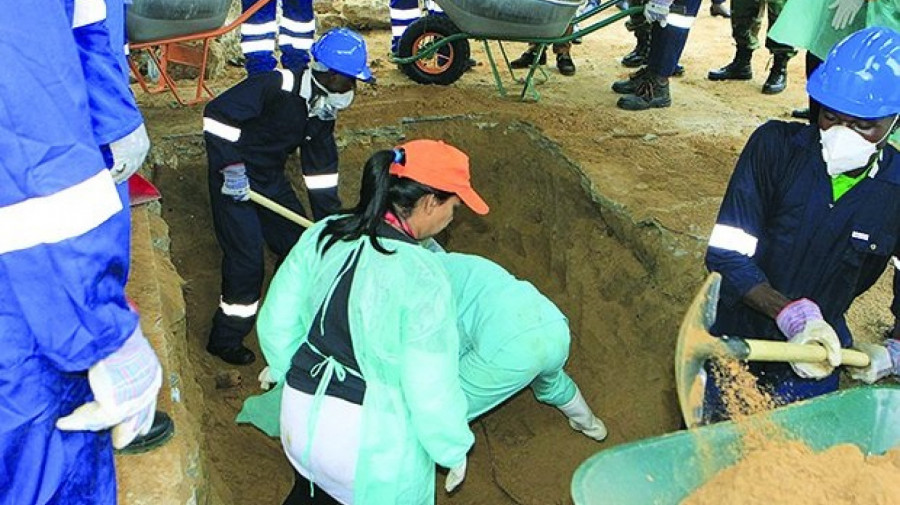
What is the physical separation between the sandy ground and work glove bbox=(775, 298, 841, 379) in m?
1.46

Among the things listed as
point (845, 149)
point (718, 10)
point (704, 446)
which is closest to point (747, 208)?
point (845, 149)

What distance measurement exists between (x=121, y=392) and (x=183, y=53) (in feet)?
16.4

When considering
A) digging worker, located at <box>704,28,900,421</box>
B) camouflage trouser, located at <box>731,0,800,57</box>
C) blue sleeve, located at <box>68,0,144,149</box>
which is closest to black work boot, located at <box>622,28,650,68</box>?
camouflage trouser, located at <box>731,0,800,57</box>

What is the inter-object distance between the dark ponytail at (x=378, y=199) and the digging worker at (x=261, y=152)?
172cm

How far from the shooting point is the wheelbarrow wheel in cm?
636

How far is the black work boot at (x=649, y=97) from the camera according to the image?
5.93 m

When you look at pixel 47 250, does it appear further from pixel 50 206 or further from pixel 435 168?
pixel 435 168

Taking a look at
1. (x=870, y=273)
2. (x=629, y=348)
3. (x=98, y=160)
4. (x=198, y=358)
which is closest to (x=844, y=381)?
(x=870, y=273)

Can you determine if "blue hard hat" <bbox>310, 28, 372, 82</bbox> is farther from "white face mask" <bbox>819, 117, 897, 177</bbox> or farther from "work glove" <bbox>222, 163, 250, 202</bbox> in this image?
"white face mask" <bbox>819, 117, 897, 177</bbox>

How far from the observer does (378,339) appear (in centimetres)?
231

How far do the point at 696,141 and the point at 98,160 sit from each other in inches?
172

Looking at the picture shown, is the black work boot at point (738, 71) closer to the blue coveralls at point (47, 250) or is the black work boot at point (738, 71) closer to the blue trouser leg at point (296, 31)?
the blue trouser leg at point (296, 31)

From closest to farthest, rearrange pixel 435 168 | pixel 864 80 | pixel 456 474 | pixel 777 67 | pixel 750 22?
pixel 864 80
pixel 435 168
pixel 456 474
pixel 777 67
pixel 750 22

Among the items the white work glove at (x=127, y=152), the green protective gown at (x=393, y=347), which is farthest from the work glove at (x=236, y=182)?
the white work glove at (x=127, y=152)
